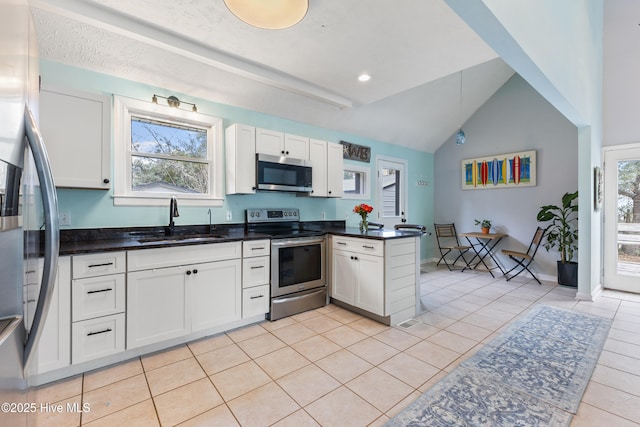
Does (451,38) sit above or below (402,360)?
above

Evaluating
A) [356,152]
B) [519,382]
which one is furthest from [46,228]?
[356,152]

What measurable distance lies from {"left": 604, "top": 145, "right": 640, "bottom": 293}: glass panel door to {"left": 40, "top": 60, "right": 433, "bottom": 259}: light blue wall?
9.97ft

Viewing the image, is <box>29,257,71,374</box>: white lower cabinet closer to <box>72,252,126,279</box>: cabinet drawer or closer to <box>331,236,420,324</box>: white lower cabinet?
<box>72,252,126,279</box>: cabinet drawer

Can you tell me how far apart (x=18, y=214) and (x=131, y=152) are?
97.5 inches

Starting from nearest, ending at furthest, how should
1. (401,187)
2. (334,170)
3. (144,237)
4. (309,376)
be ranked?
(309,376) → (144,237) → (334,170) → (401,187)

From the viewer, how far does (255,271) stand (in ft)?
9.47

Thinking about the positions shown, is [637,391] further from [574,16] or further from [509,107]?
[509,107]

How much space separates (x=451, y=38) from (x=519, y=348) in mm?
2771

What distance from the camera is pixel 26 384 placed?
2.60ft

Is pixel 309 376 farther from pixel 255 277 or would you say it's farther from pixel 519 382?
pixel 519 382

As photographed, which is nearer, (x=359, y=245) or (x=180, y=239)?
(x=180, y=239)

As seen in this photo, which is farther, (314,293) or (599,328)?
(314,293)

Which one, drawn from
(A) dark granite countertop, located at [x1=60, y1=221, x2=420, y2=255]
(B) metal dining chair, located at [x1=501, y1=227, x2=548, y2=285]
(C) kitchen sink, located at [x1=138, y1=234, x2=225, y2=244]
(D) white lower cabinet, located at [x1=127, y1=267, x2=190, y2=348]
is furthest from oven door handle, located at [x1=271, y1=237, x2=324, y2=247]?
(B) metal dining chair, located at [x1=501, y1=227, x2=548, y2=285]

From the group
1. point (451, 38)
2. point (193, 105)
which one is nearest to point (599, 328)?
point (451, 38)
